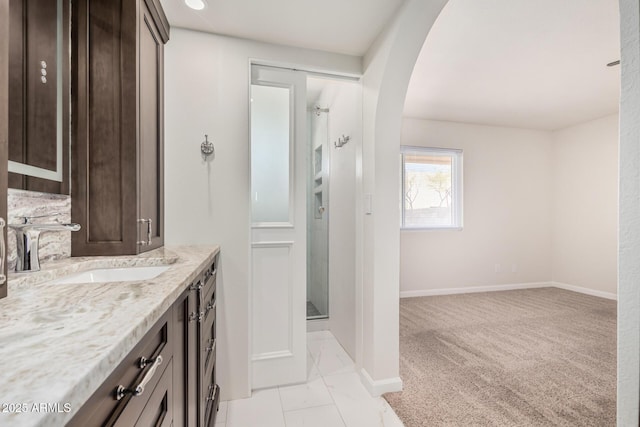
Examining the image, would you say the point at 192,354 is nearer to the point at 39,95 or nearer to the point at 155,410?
the point at 155,410

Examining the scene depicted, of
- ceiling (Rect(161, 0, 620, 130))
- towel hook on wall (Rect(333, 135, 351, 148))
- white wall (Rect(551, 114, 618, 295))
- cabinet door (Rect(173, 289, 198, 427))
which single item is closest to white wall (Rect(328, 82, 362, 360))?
towel hook on wall (Rect(333, 135, 351, 148))

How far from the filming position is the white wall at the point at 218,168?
1.80 meters

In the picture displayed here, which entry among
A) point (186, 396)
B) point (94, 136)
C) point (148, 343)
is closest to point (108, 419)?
point (148, 343)

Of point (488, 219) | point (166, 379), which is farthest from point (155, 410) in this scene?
point (488, 219)

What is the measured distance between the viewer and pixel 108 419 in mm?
469

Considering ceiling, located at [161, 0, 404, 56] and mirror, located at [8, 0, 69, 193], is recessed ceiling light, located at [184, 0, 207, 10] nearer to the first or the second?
ceiling, located at [161, 0, 404, 56]

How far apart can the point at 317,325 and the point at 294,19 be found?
2.59 m

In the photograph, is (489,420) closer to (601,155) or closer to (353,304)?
(353,304)

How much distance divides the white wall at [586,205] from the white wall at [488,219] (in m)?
0.15

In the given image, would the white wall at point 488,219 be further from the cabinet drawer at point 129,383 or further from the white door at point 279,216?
the cabinet drawer at point 129,383

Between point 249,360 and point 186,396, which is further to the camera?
point 249,360

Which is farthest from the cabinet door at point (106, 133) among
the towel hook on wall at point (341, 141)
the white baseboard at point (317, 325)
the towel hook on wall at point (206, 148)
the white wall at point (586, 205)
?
the white wall at point (586, 205)

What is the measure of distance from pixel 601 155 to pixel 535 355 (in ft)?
11.0

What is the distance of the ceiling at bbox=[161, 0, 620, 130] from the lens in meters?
1.68
